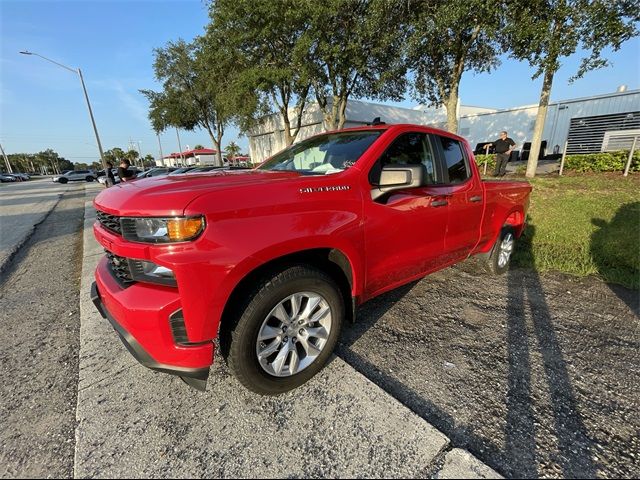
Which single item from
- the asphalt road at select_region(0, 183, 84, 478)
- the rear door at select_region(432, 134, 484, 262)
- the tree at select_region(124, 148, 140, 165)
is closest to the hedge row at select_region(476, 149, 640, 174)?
the rear door at select_region(432, 134, 484, 262)

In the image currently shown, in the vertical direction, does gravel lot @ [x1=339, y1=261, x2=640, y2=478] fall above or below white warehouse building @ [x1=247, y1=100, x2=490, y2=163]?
below

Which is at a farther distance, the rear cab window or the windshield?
the rear cab window

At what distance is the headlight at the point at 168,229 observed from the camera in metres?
1.63

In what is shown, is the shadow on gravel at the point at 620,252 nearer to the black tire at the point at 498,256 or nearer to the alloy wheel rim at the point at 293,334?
the black tire at the point at 498,256

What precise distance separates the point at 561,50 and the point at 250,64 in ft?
42.9

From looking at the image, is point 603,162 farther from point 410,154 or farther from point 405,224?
point 405,224

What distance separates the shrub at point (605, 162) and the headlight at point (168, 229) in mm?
12442

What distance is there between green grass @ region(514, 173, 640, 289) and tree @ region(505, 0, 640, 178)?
3.19 metres

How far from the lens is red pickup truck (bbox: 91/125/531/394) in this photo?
1.68 metres

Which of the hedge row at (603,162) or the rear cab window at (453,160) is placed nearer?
the rear cab window at (453,160)

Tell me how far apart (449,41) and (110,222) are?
12215 mm

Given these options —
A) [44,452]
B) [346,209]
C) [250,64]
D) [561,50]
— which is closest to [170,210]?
[346,209]

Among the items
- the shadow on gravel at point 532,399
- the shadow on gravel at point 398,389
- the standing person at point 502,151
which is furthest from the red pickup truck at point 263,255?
the standing person at point 502,151

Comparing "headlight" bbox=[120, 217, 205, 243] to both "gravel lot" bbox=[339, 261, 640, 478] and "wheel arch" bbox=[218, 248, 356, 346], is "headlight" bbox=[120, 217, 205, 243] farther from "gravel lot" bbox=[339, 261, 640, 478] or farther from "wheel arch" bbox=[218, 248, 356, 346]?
"gravel lot" bbox=[339, 261, 640, 478]
